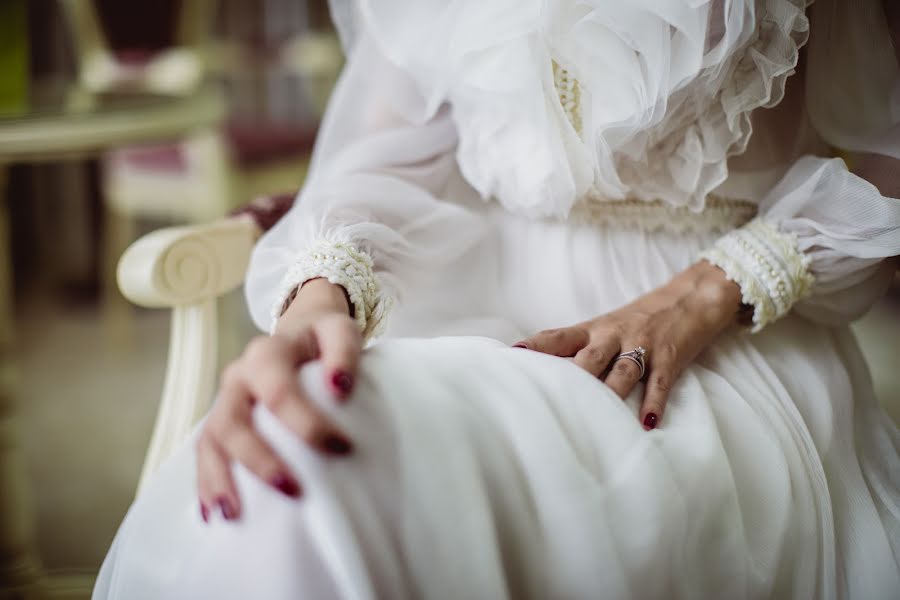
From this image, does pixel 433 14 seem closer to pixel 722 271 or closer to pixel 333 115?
pixel 333 115

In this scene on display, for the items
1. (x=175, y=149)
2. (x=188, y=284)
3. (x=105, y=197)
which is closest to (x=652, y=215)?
(x=188, y=284)

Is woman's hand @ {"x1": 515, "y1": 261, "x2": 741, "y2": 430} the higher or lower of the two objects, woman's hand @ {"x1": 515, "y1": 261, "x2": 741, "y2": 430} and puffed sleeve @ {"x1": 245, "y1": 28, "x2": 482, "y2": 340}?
the lower

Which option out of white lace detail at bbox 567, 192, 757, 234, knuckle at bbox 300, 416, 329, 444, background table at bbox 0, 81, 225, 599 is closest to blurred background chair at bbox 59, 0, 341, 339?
background table at bbox 0, 81, 225, 599

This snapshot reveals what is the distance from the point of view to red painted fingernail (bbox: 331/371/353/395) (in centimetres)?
52

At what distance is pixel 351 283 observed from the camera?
28.4 inches

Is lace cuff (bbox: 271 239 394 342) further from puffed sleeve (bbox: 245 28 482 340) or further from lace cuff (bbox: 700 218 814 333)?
lace cuff (bbox: 700 218 814 333)

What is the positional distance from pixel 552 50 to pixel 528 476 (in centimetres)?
38

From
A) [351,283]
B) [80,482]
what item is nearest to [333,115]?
[351,283]

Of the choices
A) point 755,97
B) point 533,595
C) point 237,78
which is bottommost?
point 237,78

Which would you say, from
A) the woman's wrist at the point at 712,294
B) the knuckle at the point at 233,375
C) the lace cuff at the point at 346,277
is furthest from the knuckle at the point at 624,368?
the knuckle at the point at 233,375

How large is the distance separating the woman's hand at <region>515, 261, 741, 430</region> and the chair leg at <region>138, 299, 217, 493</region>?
1.38 feet

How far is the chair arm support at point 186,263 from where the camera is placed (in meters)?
0.86

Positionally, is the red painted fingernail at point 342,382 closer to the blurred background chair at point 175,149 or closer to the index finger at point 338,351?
the index finger at point 338,351

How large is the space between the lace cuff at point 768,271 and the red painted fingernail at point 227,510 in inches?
19.5
